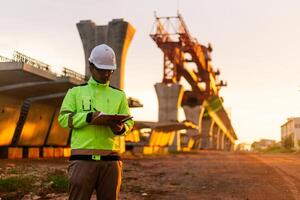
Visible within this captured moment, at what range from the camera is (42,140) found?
3023 cm

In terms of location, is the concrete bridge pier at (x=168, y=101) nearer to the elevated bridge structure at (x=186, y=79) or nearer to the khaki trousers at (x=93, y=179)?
the elevated bridge structure at (x=186, y=79)

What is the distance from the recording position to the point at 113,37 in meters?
31.2

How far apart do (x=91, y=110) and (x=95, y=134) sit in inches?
8.4

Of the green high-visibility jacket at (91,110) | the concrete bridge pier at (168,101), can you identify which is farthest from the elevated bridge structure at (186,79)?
the green high-visibility jacket at (91,110)

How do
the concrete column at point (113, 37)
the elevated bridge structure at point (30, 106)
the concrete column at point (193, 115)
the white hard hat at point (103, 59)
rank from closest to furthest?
the white hard hat at point (103, 59)
the elevated bridge structure at point (30, 106)
the concrete column at point (113, 37)
the concrete column at point (193, 115)

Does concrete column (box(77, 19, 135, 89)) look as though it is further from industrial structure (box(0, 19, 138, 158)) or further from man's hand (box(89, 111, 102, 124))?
man's hand (box(89, 111, 102, 124))

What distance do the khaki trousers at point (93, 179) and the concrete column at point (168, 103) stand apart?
53.8 metres

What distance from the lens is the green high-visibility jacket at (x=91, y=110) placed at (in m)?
3.59

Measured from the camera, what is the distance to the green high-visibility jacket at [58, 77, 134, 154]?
11.8ft

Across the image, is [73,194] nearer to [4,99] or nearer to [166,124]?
[4,99]

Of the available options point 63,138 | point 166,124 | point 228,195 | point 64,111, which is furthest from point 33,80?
point 166,124

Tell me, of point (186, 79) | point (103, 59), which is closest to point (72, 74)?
point (103, 59)

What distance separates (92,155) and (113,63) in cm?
78

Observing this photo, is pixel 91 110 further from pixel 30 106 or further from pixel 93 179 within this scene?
pixel 30 106
